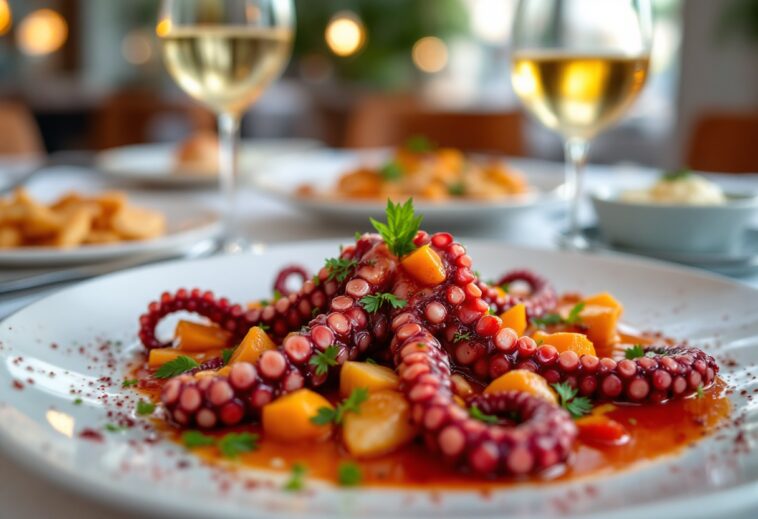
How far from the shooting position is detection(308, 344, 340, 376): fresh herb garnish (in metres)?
1.07

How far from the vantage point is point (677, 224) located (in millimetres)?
2045

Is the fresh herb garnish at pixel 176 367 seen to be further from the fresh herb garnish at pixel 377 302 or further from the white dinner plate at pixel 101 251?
the white dinner plate at pixel 101 251

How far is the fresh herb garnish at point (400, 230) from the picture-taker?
120cm

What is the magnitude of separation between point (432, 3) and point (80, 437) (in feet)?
44.8

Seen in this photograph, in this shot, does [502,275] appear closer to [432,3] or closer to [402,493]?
[402,493]

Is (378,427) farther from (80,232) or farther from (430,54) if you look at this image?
(430,54)

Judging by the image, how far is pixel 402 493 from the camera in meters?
0.81

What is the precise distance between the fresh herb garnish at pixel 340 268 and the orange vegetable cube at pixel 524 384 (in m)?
0.30

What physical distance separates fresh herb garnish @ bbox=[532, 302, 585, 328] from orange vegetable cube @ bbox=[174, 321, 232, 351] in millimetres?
563

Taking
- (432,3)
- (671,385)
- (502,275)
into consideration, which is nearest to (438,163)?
(502,275)

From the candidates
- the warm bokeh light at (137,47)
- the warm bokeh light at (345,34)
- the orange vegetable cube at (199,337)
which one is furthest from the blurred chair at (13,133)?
the warm bokeh light at (137,47)

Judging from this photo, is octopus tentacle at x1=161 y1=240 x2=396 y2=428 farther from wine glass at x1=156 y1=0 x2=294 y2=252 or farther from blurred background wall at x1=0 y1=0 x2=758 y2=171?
blurred background wall at x1=0 y1=0 x2=758 y2=171

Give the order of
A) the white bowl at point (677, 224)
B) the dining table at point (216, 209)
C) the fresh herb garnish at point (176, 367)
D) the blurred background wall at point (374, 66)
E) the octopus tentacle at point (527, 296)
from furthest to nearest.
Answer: the blurred background wall at point (374, 66) < the white bowl at point (677, 224) < the octopus tentacle at point (527, 296) < the fresh herb garnish at point (176, 367) < the dining table at point (216, 209)

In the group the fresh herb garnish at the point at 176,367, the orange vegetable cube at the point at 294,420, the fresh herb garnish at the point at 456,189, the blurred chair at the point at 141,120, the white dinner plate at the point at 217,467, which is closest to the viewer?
the white dinner plate at the point at 217,467
